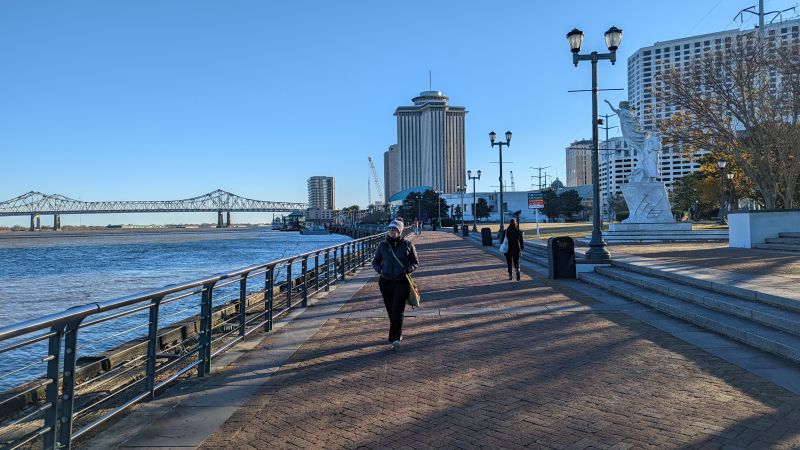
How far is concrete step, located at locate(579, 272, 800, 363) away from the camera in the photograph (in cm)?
677

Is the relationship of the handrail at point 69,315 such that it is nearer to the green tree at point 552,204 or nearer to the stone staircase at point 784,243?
the stone staircase at point 784,243

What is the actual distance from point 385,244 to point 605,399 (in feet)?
11.3

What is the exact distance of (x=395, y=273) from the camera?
7.52m

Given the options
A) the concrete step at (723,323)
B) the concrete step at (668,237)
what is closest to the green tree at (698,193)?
the concrete step at (668,237)

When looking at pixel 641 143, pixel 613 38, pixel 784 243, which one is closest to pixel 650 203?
pixel 641 143

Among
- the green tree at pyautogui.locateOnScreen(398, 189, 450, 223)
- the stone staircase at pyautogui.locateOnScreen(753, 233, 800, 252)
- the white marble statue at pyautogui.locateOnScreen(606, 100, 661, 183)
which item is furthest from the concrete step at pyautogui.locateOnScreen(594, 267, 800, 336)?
the green tree at pyautogui.locateOnScreen(398, 189, 450, 223)

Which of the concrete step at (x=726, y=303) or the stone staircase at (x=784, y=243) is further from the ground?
the stone staircase at (x=784, y=243)

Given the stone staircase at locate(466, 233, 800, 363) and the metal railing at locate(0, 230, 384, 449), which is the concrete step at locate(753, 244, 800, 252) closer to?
the stone staircase at locate(466, 233, 800, 363)

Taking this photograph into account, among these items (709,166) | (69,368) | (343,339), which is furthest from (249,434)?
(709,166)

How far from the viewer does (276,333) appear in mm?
8898

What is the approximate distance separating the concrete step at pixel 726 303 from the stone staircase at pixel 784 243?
9.30 meters

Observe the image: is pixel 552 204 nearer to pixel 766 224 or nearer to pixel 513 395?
pixel 766 224

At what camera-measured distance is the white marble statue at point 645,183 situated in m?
32.2

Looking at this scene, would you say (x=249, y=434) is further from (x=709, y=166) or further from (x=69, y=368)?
(x=709, y=166)
